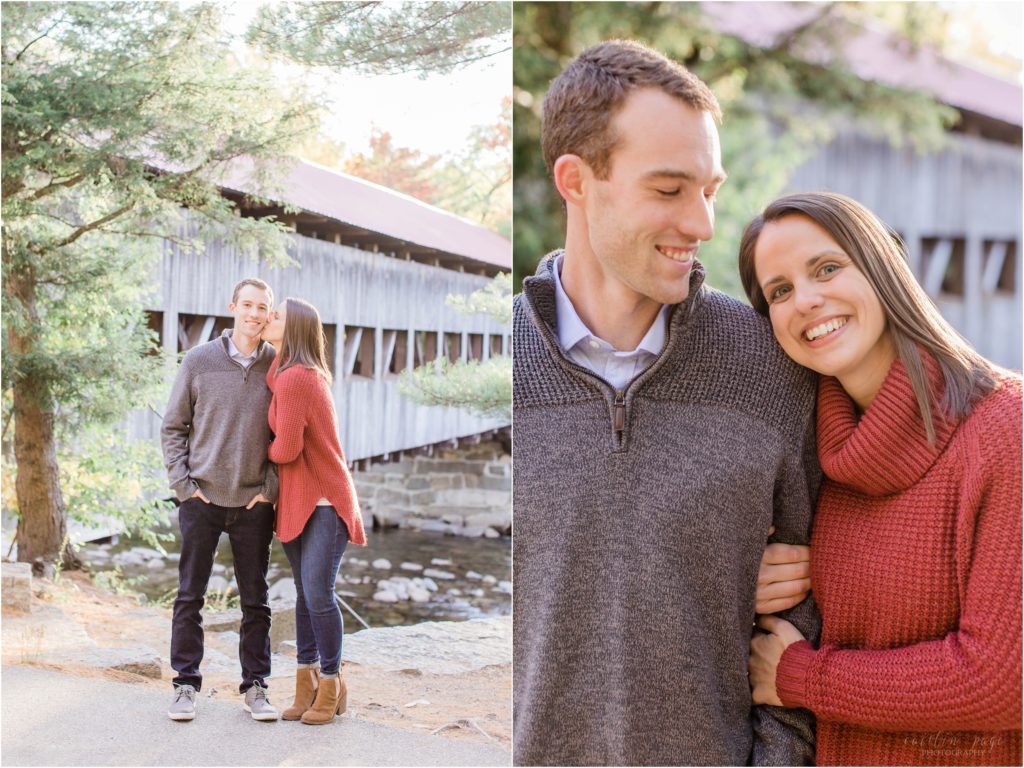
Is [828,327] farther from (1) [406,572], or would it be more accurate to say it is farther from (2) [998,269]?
(2) [998,269]

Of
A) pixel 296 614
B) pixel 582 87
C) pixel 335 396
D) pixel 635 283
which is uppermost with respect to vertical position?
pixel 582 87

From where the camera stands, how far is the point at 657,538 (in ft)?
6.34

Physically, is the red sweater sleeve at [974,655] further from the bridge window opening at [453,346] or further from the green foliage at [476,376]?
the bridge window opening at [453,346]

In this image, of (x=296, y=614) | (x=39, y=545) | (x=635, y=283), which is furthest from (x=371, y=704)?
(x=635, y=283)

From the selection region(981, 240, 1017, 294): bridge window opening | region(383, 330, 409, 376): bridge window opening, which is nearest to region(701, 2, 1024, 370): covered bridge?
region(981, 240, 1017, 294): bridge window opening

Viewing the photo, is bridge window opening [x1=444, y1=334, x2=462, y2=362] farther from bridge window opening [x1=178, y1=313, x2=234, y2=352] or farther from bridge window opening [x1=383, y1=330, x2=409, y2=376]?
bridge window opening [x1=178, y1=313, x2=234, y2=352]

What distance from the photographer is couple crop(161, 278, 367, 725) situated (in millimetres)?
2516

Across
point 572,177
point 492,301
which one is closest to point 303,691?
point 492,301

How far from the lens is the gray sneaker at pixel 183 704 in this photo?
258cm

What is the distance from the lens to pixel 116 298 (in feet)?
9.25

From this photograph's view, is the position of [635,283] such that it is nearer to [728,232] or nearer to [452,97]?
[452,97]

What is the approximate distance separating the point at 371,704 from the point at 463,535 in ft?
1.61

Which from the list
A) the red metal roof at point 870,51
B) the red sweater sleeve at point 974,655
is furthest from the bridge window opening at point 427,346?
the red metal roof at point 870,51

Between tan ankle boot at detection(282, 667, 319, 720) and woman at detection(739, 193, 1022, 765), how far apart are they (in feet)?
3.75
